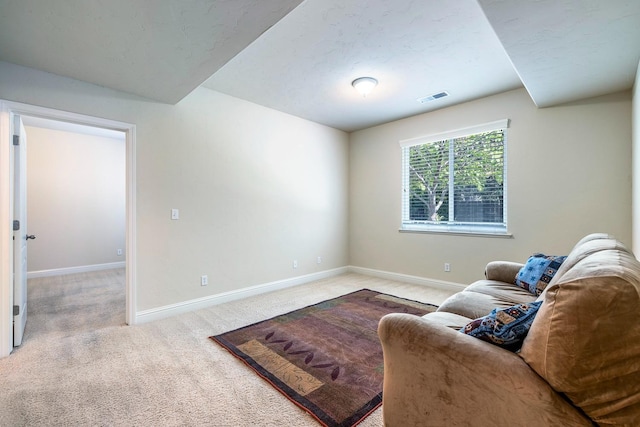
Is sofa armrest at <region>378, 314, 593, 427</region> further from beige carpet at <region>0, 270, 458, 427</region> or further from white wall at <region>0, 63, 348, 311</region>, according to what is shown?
white wall at <region>0, 63, 348, 311</region>

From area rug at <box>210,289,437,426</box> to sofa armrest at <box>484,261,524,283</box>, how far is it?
2.80ft

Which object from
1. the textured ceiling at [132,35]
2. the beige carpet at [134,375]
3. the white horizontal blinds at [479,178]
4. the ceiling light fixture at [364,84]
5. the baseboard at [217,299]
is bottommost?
the beige carpet at [134,375]

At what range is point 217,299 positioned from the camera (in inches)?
141

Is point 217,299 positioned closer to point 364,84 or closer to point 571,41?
point 364,84

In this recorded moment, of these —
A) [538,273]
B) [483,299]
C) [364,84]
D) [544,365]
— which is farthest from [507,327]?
[364,84]

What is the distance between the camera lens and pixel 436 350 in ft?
3.89

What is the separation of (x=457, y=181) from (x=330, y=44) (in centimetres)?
270

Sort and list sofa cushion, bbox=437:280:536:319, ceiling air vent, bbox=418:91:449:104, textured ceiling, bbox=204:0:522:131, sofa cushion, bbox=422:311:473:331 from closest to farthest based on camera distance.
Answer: sofa cushion, bbox=422:311:473:331
sofa cushion, bbox=437:280:536:319
textured ceiling, bbox=204:0:522:131
ceiling air vent, bbox=418:91:449:104

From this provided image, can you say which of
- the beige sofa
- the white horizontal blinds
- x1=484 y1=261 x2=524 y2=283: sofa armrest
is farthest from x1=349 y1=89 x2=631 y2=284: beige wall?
the beige sofa

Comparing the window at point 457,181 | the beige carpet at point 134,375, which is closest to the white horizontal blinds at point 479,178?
the window at point 457,181

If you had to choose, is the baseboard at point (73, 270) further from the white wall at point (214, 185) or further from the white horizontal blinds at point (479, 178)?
the white horizontal blinds at point (479, 178)

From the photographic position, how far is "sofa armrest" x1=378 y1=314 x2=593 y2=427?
0.95 metres

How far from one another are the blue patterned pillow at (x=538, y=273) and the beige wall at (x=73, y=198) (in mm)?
6917

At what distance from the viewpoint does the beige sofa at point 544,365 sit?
83 cm
